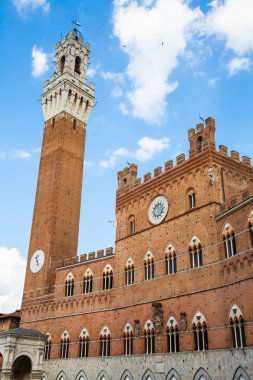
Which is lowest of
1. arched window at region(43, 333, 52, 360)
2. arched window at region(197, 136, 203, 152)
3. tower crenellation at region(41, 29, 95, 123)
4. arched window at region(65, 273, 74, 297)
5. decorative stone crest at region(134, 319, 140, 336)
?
arched window at region(43, 333, 52, 360)

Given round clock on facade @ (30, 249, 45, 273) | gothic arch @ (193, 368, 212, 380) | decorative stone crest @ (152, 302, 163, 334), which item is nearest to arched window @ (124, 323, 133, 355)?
decorative stone crest @ (152, 302, 163, 334)

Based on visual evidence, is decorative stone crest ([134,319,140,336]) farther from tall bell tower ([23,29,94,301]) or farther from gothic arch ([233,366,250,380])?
tall bell tower ([23,29,94,301])

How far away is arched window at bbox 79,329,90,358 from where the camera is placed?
30.2 m

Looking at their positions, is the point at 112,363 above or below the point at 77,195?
below

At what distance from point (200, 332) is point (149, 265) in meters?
6.53

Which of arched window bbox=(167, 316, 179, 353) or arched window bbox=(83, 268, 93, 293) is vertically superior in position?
arched window bbox=(83, 268, 93, 293)

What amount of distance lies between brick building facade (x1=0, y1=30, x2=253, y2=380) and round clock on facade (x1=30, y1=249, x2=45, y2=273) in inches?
8.3

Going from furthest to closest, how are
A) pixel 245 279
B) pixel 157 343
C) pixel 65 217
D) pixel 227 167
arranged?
pixel 65 217 < pixel 227 167 < pixel 157 343 < pixel 245 279

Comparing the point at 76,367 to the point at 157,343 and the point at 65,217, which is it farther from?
the point at 65,217

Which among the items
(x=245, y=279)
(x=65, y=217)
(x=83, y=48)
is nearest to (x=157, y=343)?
(x=245, y=279)

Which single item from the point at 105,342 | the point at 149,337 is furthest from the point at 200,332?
the point at 105,342

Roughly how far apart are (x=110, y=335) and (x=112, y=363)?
1.90 metres

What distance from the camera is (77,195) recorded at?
41.8 metres

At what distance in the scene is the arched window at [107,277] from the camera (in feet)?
102
